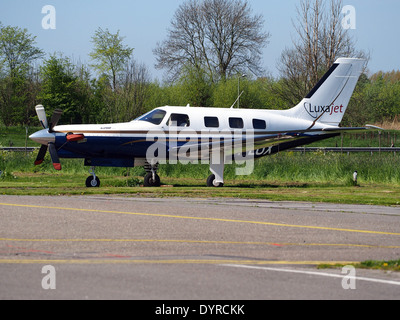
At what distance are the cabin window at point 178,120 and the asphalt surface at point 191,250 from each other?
815cm

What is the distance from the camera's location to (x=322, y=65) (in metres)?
50.8

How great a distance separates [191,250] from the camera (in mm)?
9594

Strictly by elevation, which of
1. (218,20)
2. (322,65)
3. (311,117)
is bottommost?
(311,117)

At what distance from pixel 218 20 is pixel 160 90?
15.5 metres

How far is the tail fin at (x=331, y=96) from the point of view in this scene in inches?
1043

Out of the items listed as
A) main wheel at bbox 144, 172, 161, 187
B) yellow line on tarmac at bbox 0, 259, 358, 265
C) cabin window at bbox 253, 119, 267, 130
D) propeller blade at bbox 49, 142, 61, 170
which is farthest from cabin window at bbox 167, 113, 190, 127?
yellow line on tarmac at bbox 0, 259, 358, 265

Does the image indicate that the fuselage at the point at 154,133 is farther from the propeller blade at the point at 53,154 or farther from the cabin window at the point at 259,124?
the propeller blade at the point at 53,154

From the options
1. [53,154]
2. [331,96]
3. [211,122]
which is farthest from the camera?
[331,96]

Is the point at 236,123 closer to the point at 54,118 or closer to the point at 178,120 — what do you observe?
the point at 178,120

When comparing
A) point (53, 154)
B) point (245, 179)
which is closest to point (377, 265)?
point (53, 154)

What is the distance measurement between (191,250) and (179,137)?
14790 mm

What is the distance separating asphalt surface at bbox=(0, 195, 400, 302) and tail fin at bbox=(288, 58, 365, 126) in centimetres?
1050
